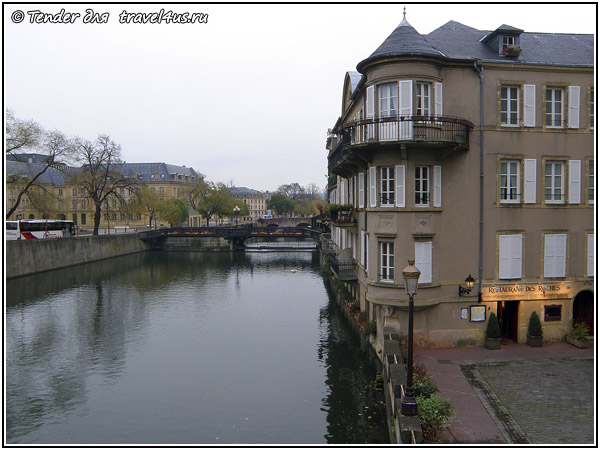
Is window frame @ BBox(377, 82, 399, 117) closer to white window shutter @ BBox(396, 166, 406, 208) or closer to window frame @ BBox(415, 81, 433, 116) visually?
window frame @ BBox(415, 81, 433, 116)

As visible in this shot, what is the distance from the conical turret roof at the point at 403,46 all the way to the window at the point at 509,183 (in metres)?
5.57

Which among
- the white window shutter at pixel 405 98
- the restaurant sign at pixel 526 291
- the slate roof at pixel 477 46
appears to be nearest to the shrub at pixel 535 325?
the restaurant sign at pixel 526 291

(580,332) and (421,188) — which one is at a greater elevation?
(421,188)

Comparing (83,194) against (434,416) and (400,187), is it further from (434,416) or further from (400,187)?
(434,416)

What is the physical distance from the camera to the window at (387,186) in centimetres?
2034

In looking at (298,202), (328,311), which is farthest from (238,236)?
(298,202)

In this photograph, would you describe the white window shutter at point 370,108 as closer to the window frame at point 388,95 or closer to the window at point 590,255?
the window frame at point 388,95

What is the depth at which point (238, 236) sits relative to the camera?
78.1 meters

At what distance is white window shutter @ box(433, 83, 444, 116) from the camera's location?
19.9m

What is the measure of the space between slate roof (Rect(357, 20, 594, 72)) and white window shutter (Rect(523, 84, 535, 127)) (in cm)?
110

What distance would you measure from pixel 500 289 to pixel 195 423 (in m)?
13.7

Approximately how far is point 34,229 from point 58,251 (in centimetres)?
758

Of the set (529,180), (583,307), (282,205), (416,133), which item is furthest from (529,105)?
(282,205)

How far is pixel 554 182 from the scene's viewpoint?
21.0 meters
